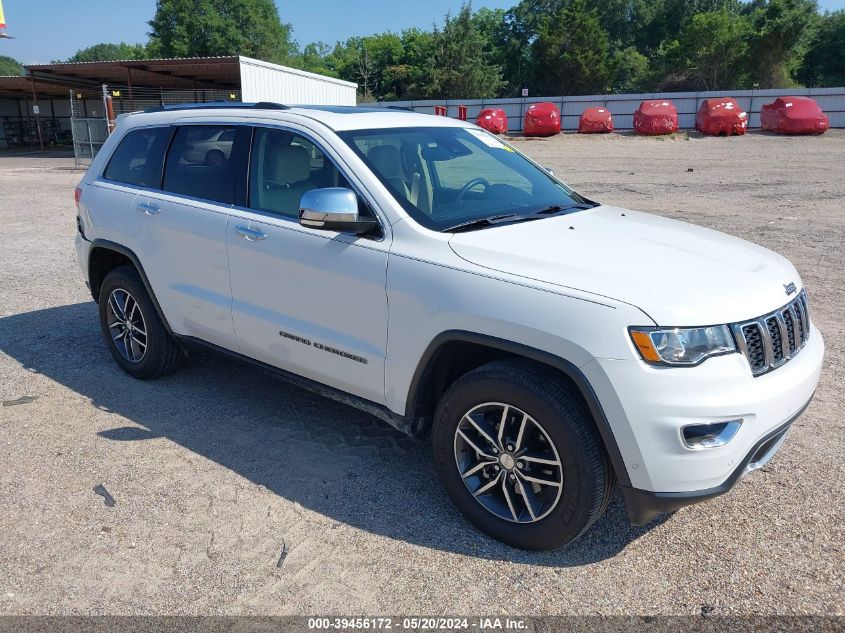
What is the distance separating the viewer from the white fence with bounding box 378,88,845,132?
3189cm

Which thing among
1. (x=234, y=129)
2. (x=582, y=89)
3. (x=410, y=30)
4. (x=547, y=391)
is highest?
(x=410, y=30)

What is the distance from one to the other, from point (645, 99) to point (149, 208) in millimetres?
35963

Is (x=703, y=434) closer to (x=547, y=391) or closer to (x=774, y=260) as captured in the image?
(x=547, y=391)

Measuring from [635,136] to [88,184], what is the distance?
29370 mm

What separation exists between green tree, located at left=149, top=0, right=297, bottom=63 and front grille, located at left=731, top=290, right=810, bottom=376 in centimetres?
7276

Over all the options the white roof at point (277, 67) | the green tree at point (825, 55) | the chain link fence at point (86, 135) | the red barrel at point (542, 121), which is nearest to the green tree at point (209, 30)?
the white roof at point (277, 67)

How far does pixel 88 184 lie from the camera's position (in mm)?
5102

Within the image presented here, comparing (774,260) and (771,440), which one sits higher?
(774,260)

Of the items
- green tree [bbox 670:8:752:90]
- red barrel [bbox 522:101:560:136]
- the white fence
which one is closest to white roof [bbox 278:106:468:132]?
the white fence

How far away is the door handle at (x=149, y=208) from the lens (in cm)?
446

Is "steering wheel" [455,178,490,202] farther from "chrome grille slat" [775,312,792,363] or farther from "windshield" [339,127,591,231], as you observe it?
"chrome grille slat" [775,312,792,363]

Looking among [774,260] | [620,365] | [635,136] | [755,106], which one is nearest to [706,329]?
[620,365]

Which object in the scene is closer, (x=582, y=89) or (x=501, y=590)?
(x=501, y=590)

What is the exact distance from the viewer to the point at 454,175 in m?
3.74
